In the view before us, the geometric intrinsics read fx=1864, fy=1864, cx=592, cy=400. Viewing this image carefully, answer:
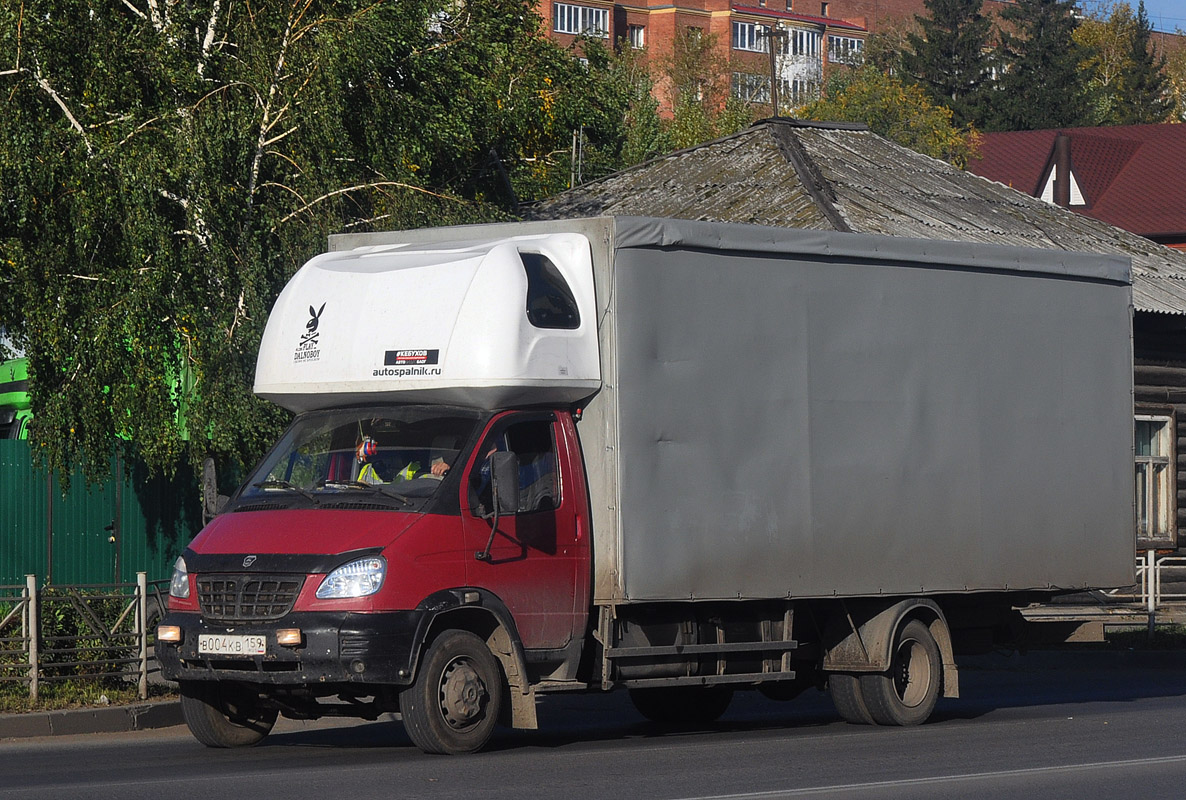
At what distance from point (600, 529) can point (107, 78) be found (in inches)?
242

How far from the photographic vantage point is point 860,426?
12969 mm

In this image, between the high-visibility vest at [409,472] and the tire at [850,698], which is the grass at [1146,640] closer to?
the tire at [850,698]

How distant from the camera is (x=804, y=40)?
111 metres

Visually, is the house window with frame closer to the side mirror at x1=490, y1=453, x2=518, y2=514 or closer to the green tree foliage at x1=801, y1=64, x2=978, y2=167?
the green tree foliage at x1=801, y1=64, x2=978, y2=167

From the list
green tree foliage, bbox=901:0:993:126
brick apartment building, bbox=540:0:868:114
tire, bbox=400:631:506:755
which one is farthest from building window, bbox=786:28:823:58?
tire, bbox=400:631:506:755

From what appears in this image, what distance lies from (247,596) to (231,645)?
29 centimetres

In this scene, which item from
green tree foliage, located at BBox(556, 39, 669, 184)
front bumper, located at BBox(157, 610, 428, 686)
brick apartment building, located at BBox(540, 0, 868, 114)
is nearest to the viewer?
front bumper, located at BBox(157, 610, 428, 686)

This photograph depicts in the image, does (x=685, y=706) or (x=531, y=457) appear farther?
(x=685, y=706)

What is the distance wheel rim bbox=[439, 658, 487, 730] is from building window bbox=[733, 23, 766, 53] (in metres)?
99.4

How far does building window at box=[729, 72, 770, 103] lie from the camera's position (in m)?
74.4

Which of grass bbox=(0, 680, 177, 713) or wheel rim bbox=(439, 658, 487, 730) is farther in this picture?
grass bbox=(0, 680, 177, 713)

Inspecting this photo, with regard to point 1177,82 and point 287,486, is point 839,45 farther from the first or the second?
point 287,486

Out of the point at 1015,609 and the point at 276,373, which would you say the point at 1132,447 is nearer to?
the point at 1015,609

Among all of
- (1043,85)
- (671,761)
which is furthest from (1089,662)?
(1043,85)
